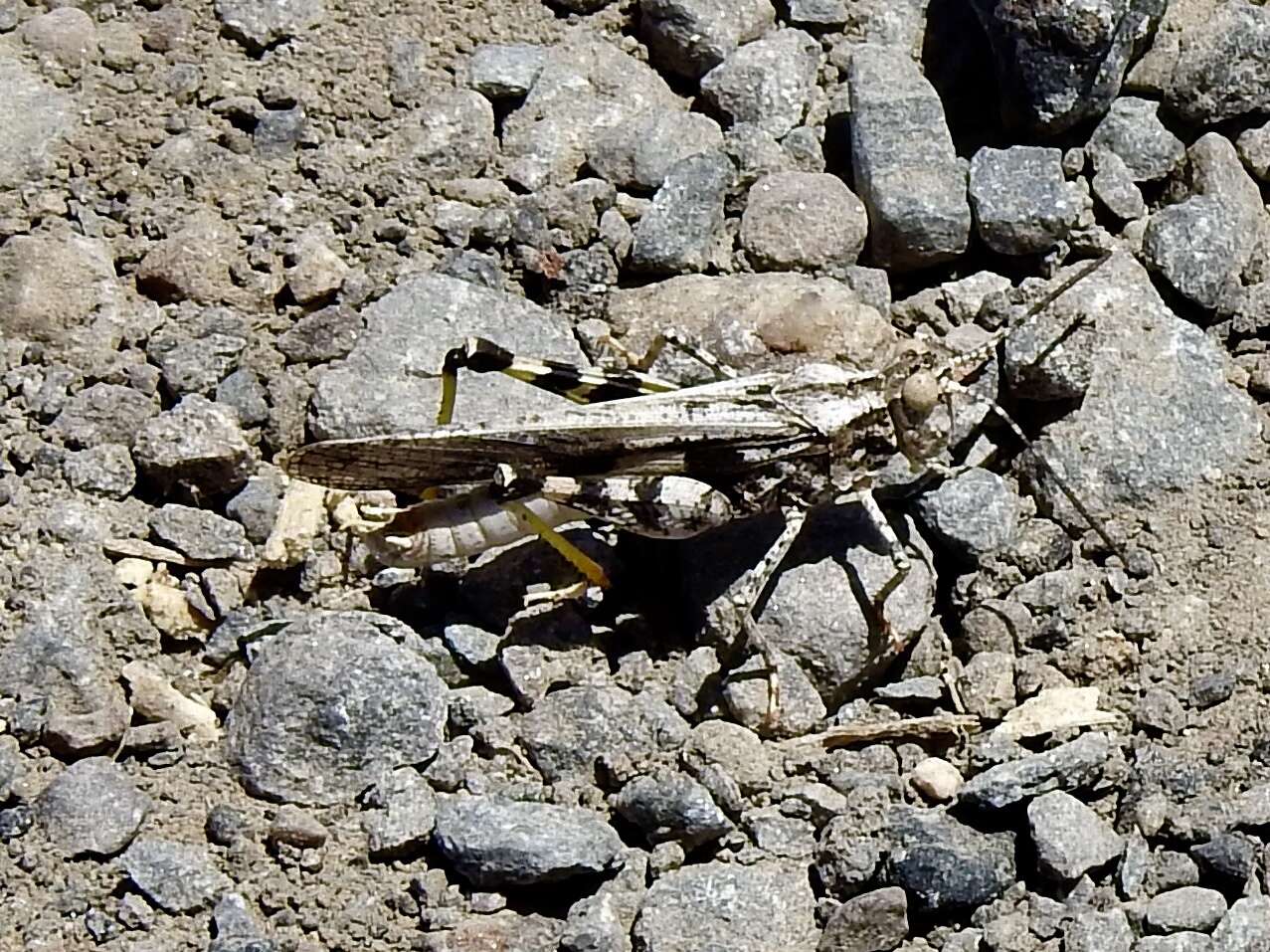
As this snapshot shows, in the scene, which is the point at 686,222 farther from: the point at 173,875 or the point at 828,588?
the point at 173,875

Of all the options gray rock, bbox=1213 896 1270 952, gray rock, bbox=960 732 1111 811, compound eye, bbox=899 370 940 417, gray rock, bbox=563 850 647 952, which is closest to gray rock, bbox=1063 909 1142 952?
gray rock, bbox=1213 896 1270 952

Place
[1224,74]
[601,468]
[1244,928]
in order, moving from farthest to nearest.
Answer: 1. [1224,74]
2. [601,468]
3. [1244,928]

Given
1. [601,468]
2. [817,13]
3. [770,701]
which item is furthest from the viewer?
[817,13]

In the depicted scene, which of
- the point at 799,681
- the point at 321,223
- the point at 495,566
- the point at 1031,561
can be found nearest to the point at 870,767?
the point at 799,681

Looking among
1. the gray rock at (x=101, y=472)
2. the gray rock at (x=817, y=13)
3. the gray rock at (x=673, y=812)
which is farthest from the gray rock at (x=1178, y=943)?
the gray rock at (x=817, y=13)

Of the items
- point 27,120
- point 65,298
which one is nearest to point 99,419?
point 65,298

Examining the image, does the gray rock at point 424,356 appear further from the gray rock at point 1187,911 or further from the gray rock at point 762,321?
the gray rock at point 1187,911
